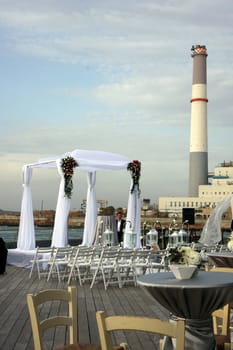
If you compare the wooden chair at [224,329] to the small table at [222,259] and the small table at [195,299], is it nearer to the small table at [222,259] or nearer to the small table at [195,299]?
the small table at [195,299]

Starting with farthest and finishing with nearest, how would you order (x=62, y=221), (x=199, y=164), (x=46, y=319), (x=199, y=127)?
(x=199, y=164)
(x=199, y=127)
(x=62, y=221)
(x=46, y=319)

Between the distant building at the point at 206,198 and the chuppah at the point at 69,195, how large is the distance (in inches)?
1889

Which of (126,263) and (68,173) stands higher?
(68,173)

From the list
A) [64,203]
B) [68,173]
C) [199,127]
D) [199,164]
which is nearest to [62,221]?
[64,203]

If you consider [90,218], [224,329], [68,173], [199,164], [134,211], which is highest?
[199,164]

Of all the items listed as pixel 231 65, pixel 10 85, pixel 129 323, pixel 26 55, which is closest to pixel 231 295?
pixel 129 323

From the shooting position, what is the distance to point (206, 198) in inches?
2579

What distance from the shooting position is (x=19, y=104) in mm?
15555

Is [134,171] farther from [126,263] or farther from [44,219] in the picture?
[44,219]

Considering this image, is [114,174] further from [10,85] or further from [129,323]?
[129,323]

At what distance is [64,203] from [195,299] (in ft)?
27.7

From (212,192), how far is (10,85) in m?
53.2

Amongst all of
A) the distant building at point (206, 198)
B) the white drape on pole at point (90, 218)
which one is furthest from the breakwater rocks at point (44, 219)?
the white drape on pole at point (90, 218)

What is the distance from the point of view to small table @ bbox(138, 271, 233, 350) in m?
3.93
